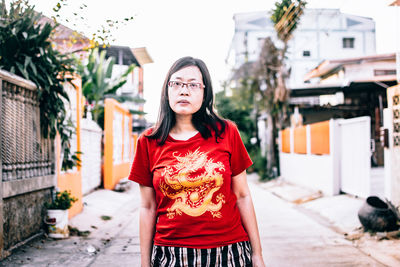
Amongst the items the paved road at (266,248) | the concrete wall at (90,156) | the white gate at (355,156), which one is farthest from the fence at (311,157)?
the concrete wall at (90,156)

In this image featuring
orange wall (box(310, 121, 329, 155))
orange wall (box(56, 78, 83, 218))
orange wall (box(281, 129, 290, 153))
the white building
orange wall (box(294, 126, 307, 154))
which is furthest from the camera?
the white building

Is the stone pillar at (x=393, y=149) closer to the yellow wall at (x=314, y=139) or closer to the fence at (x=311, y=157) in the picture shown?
the fence at (x=311, y=157)

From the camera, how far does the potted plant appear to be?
6.24m

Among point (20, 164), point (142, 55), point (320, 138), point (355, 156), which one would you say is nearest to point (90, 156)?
point (20, 164)

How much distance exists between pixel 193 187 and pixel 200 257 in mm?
330

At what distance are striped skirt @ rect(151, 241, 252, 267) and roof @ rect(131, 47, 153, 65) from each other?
96.2ft

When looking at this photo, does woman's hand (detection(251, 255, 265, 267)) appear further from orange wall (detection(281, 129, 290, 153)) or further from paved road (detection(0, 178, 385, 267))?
orange wall (detection(281, 129, 290, 153))

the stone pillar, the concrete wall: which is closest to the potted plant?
the concrete wall

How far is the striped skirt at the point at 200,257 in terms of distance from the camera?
1.91 m

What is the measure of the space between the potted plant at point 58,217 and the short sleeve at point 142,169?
4692 millimetres

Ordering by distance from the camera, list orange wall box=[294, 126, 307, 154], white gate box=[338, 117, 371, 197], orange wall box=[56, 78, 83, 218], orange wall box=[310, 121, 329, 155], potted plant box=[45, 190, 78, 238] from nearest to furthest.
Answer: potted plant box=[45, 190, 78, 238], orange wall box=[56, 78, 83, 218], white gate box=[338, 117, 371, 197], orange wall box=[310, 121, 329, 155], orange wall box=[294, 126, 307, 154]

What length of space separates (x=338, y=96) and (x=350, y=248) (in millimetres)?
11739

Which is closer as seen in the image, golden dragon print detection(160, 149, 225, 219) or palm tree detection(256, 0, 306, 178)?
golden dragon print detection(160, 149, 225, 219)

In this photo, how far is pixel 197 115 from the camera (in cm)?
223
